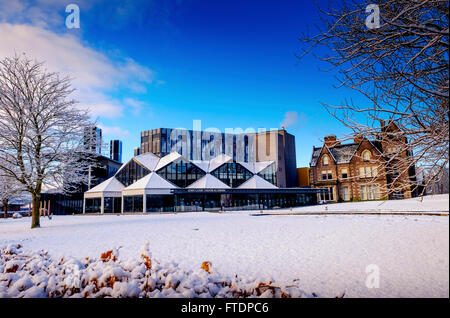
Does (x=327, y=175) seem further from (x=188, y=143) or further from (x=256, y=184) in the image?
(x=188, y=143)

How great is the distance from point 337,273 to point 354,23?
2.58 metres

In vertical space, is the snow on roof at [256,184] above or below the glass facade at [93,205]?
above

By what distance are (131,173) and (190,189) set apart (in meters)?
9.99

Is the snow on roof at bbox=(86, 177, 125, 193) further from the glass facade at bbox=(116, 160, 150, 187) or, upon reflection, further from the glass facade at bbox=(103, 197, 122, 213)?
the glass facade at bbox=(103, 197, 122, 213)

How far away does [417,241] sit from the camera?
1.70 metres

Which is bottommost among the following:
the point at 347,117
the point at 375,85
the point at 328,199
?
the point at 328,199

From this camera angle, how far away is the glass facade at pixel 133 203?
34.7 m

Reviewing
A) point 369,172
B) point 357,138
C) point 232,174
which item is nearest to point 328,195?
point 232,174

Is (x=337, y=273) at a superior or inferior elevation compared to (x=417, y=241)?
inferior

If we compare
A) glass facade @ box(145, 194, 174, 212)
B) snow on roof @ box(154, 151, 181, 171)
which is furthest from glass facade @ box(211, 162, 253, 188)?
glass facade @ box(145, 194, 174, 212)
